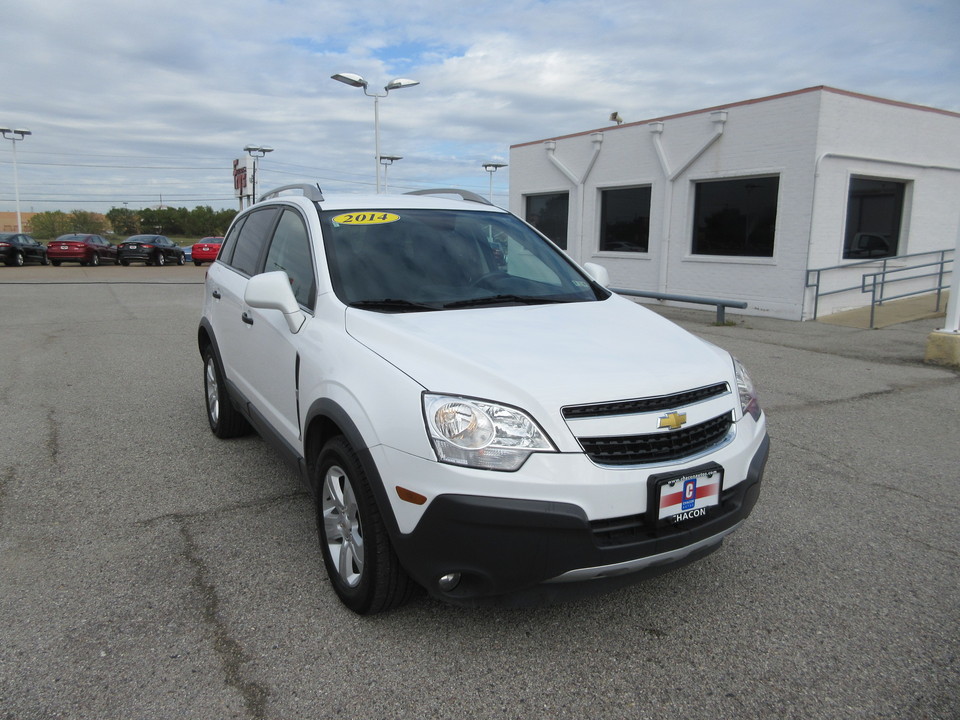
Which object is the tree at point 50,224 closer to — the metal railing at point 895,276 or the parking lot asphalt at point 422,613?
the metal railing at point 895,276

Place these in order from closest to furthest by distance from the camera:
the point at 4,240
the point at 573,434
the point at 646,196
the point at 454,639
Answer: the point at 573,434 < the point at 454,639 < the point at 646,196 < the point at 4,240

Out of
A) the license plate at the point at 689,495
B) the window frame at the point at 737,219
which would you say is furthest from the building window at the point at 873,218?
the license plate at the point at 689,495

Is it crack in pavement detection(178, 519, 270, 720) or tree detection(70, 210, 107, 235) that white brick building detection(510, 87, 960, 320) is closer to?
crack in pavement detection(178, 519, 270, 720)

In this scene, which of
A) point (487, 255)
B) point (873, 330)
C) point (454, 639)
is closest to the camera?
point (454, 639)

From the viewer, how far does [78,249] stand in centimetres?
3284

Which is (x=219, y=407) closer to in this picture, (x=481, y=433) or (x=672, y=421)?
(x=481, y=433)

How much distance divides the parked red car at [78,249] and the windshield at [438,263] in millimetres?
33983

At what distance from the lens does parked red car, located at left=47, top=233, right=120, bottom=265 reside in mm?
32531

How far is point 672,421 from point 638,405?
145mm

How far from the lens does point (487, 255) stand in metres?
4.03

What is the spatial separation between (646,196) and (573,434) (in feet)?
48.2

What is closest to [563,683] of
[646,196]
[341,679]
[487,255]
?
[341,679]

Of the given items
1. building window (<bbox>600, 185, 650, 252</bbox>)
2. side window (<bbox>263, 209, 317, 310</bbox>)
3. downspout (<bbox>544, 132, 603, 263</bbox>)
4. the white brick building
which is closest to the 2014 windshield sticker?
side window (<bbox>263, 209, 317, 310</bbox>)

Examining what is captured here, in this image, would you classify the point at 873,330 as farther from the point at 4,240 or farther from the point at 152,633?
the point at 4,240
